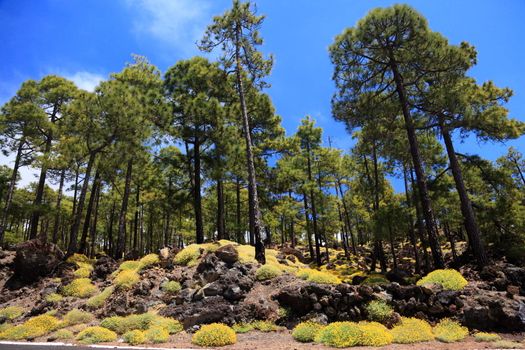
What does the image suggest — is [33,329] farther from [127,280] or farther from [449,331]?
[449,331]

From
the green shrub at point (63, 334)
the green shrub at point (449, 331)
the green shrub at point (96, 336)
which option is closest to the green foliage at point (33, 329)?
the green shrub at point (63, 334)

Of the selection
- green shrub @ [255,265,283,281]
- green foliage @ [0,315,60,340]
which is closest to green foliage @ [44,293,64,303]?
green foliage @ [0,315,60,340]

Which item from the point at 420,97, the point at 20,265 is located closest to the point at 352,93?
the point at 420,97

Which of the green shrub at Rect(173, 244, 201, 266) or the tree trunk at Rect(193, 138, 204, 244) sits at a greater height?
the tree trunk at Rect(193, 138, 204, 244)

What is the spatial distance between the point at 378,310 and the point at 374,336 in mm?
1489

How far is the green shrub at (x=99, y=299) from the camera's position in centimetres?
1262

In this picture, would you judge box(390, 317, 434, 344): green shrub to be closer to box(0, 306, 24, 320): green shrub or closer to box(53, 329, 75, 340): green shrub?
box(53, 329, 75, 340): green shrub

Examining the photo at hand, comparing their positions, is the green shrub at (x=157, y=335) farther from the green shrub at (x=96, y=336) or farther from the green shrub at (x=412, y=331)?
the green shrub at (x=412, y=331)

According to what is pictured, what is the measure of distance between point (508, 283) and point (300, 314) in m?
7.14

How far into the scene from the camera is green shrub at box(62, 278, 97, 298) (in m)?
14.0

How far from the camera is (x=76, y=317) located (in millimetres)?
11484


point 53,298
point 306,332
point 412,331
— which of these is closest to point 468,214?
point 412,331

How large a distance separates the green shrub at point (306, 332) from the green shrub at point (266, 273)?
138 inches

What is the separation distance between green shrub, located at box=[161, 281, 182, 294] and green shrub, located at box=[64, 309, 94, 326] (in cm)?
273
